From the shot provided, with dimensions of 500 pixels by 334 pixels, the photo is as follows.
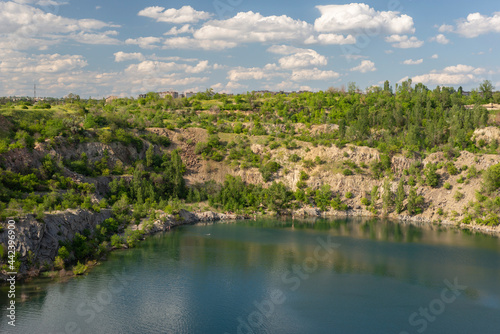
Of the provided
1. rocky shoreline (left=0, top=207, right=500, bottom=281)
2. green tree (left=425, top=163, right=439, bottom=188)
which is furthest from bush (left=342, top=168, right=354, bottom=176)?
green tree (left=425, top=163, right=439, bottom=188)

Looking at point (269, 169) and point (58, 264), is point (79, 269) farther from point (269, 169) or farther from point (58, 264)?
point (269, 169)

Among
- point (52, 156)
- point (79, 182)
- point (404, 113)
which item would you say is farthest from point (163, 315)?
point (404, 113)

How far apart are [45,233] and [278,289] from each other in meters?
27.3

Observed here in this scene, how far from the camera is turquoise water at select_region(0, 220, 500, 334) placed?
35.2 meters

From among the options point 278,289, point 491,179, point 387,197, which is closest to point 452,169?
point 491,179

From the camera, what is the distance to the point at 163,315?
36406 mm

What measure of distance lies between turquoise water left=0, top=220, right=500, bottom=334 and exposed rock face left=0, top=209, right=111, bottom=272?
12.1 ft

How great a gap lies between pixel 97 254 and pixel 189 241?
14538 mm

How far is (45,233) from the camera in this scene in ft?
153

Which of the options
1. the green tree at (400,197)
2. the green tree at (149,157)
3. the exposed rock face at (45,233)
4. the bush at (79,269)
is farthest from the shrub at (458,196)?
the bush at (79,269)

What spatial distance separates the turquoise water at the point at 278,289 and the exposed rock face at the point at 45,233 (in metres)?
3.69

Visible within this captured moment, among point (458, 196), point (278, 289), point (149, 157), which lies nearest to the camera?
point (278, 289)

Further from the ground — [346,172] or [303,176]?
[346,172]

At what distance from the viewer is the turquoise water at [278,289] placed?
1385 inches
